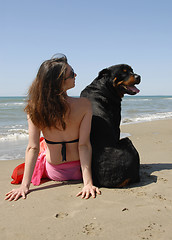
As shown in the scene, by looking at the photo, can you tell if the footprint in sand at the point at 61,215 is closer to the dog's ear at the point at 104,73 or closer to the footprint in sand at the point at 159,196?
the footprint in sand at the point at 159,196

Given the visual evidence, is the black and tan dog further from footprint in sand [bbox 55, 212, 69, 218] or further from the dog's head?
footprint in sand [bbox 55, 212, 69, 218]

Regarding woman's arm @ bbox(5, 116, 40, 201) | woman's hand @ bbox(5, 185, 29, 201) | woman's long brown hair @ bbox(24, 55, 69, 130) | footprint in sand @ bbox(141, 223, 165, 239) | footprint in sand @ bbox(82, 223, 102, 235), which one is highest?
woman's long brown hair @ bbox(24, 55, 69, 130)

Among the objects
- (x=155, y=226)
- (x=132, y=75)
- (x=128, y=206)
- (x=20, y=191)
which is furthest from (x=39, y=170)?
(x=132, y=75)

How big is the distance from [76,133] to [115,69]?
1.38m

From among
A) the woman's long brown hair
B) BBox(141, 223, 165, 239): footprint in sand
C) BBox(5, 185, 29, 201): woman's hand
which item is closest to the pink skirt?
BBox(5, 185, 29, 201): woman's hand

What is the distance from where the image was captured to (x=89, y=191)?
269 cm

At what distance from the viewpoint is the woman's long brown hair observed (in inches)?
105

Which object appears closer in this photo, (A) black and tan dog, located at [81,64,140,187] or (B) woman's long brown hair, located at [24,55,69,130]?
(B) woman's long brown hair, located at [24,55,69,130]

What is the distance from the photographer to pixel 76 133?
2.89 meters

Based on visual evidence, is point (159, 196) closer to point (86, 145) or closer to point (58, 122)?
point (86, 145)

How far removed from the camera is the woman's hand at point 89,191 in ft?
8.62

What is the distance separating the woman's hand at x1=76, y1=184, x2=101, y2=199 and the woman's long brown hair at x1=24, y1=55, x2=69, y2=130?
729 mm

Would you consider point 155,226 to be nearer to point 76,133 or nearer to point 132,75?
point 76,133

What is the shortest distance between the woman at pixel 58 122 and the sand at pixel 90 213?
18 centimetres
